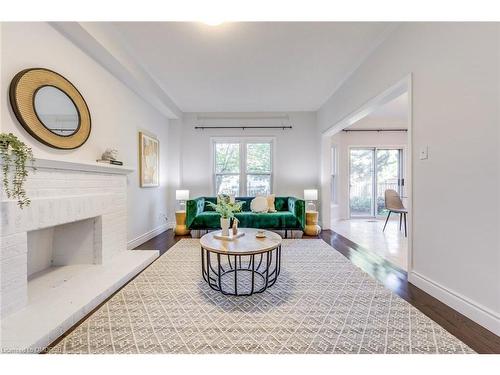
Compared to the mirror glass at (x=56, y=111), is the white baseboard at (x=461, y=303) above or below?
below

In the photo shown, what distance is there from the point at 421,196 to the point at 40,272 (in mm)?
3902

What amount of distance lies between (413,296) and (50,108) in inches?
147

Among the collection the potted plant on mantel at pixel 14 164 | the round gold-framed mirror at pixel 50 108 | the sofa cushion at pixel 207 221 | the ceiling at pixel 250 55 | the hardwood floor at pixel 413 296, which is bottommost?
the hardwood floor at pixel 413 296

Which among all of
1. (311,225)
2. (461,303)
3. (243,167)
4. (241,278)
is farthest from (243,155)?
(461,303)

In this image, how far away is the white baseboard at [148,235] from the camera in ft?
11.7

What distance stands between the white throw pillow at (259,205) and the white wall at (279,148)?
81 centimetres

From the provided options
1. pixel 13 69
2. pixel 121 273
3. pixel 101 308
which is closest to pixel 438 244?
pixel 101 308

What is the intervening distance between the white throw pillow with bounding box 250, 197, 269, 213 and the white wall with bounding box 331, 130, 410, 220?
244 centimetres

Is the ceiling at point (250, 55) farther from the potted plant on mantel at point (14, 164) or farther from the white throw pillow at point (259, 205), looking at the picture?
the white throw pillow at point (259, 205)

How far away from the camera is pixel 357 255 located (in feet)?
10.5

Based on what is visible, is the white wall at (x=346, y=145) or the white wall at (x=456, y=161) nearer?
the white wall at (x=456, y=161)

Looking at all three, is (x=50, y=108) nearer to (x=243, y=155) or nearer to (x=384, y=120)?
(x=243, y=155)

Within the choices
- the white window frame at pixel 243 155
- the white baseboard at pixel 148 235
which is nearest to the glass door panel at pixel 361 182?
the white window frame at pixel 243 155

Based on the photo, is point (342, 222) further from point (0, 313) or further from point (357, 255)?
point (0, 313)
